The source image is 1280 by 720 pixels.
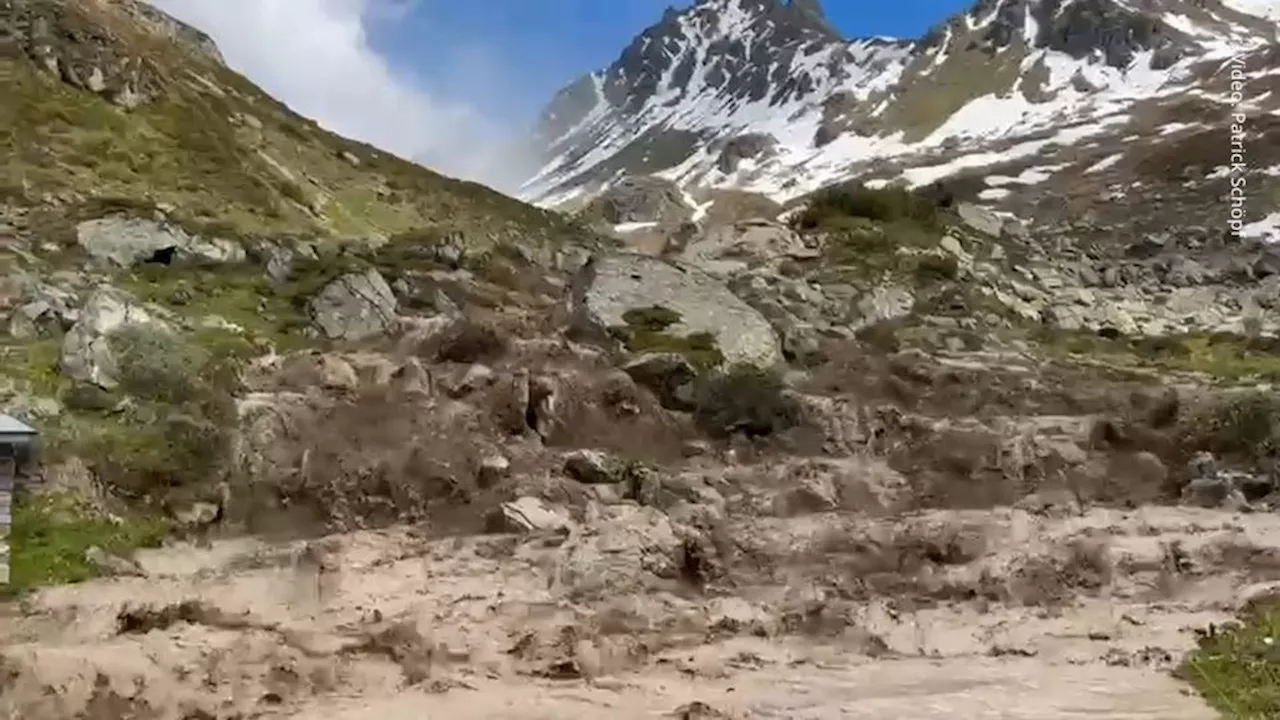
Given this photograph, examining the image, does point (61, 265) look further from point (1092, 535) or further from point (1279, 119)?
point (1279, 119)

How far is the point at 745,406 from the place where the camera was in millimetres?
25531

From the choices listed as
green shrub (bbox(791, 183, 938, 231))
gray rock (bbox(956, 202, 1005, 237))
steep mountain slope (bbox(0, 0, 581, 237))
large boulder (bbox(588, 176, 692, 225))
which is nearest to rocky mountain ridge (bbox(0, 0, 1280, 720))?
steep mountain slope (bbox(0, 0, 581, 237))

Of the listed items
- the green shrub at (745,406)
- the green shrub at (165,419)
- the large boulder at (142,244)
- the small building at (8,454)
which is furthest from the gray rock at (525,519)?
the large boulder at (142,244)

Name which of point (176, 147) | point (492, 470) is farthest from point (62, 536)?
point (176, 147)

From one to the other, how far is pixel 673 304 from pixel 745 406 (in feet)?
23.7

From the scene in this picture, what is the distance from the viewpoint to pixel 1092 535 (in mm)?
19547

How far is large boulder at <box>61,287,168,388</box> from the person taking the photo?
23.0 m

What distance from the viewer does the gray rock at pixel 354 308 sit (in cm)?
3008

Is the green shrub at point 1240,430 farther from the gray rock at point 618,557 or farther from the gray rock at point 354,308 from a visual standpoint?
the gray rock at point 354,308

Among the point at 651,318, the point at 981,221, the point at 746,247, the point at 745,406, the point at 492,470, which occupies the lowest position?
the point at 492,470

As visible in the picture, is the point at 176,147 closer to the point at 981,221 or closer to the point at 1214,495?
the point at 981,221

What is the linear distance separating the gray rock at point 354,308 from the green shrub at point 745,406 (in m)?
8.30

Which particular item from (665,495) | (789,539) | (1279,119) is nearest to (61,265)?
(665,495)

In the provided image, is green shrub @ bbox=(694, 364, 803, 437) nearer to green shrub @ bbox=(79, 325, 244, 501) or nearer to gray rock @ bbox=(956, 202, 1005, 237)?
green shrub @ bbox=(79, 325, 244, 501)
